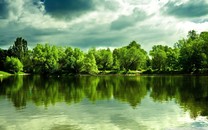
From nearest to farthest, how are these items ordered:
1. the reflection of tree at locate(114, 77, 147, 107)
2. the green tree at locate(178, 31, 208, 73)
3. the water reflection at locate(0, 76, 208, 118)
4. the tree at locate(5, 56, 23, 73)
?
the water reflection at locate(0, 76, 208, 118) → the reflection of tree at locate(114, 77, 147, 107) → the green tree at locate(178, 31, 208, 73) → the tree at locate(5, 56, 23, 73)

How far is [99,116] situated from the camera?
1096 inches

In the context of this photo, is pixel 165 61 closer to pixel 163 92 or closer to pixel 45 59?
pixel 45 59

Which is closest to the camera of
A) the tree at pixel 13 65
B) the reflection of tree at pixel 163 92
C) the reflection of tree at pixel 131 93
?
the reflection of tree at pixel 131 93

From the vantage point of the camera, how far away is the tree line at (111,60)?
450 feet

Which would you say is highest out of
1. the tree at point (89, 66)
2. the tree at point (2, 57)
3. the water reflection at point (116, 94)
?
the tree at point (2, 57)

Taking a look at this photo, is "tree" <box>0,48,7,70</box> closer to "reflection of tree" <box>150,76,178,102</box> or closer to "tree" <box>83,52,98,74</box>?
"tree" <box>83,52,98,74</box>

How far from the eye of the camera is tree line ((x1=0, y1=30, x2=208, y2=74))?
450 ft

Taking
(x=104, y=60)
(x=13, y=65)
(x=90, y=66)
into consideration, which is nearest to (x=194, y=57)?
(x=90, y=66)

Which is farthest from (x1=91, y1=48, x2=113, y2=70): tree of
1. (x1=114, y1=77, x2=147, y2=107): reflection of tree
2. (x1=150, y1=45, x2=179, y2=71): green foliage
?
(x1=114, y1=77, x2=147, y2=107): reflection of tree

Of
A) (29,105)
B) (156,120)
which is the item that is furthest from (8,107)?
(156,120)

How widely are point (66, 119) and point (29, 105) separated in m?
10.7

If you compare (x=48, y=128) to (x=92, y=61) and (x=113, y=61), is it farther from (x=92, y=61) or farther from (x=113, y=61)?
(x=113, y=61)

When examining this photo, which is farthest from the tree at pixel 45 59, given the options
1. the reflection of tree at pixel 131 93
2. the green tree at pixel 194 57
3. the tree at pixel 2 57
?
the reflection of tree at pixel 131 93

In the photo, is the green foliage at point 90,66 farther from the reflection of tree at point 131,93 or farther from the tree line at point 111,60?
the reflection of tree at point 131,93
